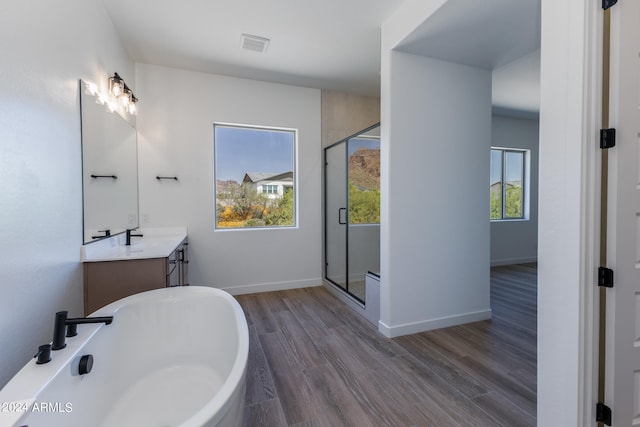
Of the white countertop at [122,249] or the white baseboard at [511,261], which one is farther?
the white baseboard at [511,261]

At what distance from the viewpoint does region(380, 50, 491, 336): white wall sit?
2553 mm

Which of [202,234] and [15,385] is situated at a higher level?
[202,234]

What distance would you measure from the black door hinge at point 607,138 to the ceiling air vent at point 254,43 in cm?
Answer: 277

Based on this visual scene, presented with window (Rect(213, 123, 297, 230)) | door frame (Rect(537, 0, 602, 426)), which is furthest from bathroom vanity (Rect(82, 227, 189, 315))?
door frame (Rect(537, 0, 602, 426))

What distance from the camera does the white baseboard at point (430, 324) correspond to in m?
2.57

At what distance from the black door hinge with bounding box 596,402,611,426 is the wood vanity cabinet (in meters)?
2.64

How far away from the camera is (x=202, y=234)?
354cm

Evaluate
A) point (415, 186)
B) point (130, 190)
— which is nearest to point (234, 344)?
point (415, 186)

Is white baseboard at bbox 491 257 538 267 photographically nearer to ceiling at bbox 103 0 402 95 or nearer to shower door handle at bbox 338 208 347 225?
shower door handle at bbox 338 208 347 225

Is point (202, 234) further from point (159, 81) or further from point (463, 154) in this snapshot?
point (463, 154)

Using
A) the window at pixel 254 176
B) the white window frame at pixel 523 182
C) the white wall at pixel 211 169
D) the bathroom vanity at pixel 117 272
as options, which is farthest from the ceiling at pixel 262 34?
the white window frame at pixel 523 182

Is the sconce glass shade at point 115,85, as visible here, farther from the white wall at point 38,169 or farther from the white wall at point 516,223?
the white wall at point 516,223

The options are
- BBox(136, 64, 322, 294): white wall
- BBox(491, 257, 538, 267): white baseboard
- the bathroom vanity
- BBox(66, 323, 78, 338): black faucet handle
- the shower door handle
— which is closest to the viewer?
BBox(66, 323, 78, 338): black faucet handle

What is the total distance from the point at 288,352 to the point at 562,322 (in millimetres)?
1854
